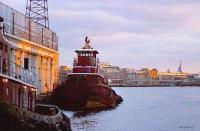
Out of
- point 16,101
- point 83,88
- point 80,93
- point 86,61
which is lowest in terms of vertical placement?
point 80,93

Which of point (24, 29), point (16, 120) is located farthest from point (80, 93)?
point (16, 120)

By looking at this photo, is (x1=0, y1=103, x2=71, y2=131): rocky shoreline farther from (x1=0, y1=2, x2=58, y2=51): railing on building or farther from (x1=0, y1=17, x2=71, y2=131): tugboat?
(x1=0, y1=2, x2=58, y2=51): railing on building

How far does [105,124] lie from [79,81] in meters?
15.7

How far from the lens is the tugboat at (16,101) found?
25.6 metres

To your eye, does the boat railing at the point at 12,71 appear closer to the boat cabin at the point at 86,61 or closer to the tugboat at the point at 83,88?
the tugboat at the point at 83,88

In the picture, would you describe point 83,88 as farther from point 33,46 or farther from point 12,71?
point 12,71

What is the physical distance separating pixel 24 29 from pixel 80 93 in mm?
11501

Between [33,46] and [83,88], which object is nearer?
[33,46]

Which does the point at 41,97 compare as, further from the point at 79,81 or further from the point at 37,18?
the point at 37,18

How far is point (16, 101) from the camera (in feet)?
94.0

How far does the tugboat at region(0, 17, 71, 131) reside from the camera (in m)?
25.6

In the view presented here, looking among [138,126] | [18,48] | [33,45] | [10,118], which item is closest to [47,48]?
[33,45]

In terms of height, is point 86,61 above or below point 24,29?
below

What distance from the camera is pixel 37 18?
77.2 meters
